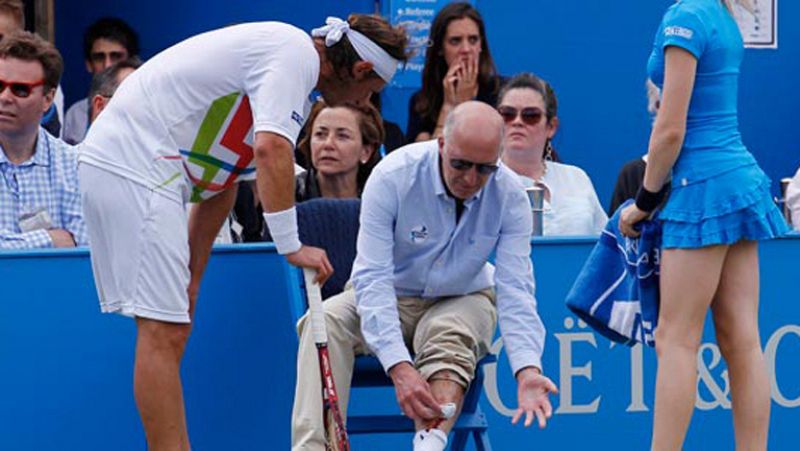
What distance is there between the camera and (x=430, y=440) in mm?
5148

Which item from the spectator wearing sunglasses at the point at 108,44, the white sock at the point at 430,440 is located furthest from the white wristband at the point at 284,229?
the spectator wearing sunglasses at the point at 108,44

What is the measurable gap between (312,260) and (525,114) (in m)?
1.99

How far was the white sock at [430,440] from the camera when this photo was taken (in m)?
5.14

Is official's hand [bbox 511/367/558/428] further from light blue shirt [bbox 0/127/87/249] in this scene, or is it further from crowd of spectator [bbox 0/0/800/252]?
light blue shirt [bbox 0/127/87/249]

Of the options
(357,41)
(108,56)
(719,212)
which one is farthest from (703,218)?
(108,56)

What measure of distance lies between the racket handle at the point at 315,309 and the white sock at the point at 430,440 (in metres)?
0.41

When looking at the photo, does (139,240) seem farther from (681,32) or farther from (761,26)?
(761,26)

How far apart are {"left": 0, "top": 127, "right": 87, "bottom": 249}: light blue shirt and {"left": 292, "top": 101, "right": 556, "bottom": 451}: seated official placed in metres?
1.15

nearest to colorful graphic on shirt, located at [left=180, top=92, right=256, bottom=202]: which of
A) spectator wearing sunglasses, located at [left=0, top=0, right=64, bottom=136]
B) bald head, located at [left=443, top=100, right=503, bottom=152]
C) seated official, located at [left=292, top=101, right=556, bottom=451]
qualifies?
seated official, located at [left=292, top=101, right=556, bottom=451]

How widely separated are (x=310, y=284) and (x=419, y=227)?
458 millimetres

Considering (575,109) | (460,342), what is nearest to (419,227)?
(460,342)

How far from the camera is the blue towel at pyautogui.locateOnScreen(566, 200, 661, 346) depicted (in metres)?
5.63

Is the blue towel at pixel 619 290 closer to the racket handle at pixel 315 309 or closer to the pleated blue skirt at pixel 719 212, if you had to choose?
the pleated blue skirt at pixel 719 212

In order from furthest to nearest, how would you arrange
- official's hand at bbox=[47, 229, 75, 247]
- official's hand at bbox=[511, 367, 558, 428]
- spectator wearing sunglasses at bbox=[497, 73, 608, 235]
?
spectator wearing sunglasses at bbox=[497, 73, 608, 235] < official's hand at bbox=[47, 229, 75, 247] < official's hand at bbox=[511, 367, 558, 428]
